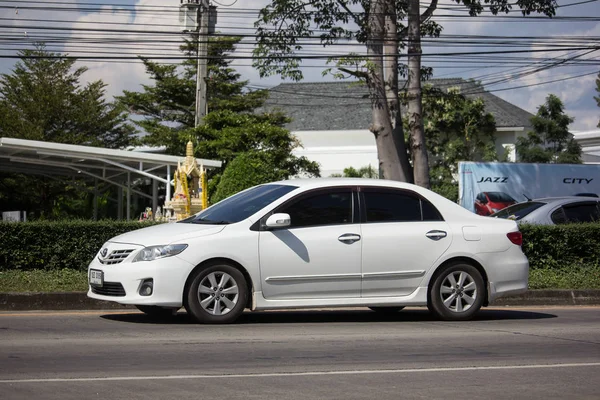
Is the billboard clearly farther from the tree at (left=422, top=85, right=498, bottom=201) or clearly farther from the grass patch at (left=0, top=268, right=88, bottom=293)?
the grass patch at (left=0, top=268, right=88, bottom=293)

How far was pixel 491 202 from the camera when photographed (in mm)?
31062

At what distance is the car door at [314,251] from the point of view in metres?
10.2

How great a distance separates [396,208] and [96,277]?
3.64 meters

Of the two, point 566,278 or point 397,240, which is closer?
point 397,240

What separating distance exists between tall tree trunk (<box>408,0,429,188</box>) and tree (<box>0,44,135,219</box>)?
23.5 metres

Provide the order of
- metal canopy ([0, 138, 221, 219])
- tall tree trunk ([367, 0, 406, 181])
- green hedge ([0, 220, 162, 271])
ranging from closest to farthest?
green hedge ([0, 220, 162, 271]) → tall tree trunk ([367, 0, 406, 181]) → metal canopy ([0, 138, 221, 219])

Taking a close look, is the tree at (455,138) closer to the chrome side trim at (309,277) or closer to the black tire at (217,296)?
the chrome side trim at (309,277)

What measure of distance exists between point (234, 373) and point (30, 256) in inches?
322

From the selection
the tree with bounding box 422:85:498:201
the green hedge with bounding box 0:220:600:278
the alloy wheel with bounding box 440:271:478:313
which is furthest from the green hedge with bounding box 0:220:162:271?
the tree with bounding box 422:85:498:201

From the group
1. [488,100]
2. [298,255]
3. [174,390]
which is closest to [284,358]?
[174,390]

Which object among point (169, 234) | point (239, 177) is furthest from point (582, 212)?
point (169, 234)

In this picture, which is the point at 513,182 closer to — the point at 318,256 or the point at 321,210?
the point at 321,210

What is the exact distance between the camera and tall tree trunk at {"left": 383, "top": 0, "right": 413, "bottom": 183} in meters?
24.1

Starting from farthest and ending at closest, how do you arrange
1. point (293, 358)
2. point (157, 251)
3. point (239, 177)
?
point (239, 177), point (157, 251), point (293, 358)
